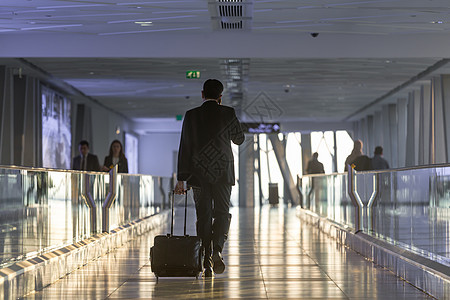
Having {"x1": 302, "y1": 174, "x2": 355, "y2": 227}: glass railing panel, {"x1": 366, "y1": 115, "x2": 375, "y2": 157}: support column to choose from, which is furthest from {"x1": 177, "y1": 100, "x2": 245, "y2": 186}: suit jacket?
{"x1": 366, "y1": 115, "x2": 375, "y2": 157}: support column

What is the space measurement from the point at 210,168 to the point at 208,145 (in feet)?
0.65

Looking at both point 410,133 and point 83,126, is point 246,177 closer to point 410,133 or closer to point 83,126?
point 83,126

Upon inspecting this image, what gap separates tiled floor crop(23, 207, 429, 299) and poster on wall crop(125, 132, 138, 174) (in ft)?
79.6

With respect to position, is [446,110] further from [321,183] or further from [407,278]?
[407,278]

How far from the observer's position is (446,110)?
18094 mm

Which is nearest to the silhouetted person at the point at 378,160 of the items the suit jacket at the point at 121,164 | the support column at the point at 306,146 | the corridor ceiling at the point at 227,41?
the corridor ceiling at the point at 227,41

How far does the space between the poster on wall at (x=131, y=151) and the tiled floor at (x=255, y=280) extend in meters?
24.3

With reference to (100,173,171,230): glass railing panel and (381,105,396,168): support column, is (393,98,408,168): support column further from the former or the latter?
(100,173,171,230): glass railing panel

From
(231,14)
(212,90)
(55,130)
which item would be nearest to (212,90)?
(212,90)

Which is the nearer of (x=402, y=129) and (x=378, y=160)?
(x=378, y=160)

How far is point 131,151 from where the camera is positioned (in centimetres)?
3412

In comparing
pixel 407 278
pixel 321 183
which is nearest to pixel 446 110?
pixel 321 183

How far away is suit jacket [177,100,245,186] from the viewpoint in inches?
226

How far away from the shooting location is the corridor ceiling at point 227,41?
11742 mm
